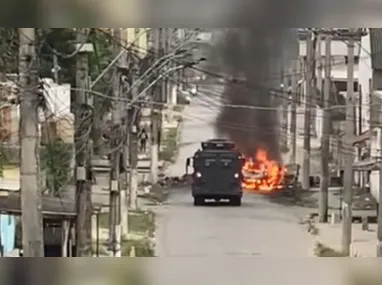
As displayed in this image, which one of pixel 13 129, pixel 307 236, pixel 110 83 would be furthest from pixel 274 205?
pixel 13 129

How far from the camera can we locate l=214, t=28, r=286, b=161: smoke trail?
126cm

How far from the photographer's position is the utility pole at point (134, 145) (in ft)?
4.15

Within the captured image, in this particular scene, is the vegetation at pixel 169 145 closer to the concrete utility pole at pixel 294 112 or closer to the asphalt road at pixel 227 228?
the asphalt road at pixel 227 228

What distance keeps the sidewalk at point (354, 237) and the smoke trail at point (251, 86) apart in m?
0.16

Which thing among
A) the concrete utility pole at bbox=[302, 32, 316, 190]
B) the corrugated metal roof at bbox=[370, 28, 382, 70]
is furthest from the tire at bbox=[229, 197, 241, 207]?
the corrugated metal roof at bbox=[370, 28, 382, 70]

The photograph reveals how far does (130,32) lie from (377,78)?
46cm

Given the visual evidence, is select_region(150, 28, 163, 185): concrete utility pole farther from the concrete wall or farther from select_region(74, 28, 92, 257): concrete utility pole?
the concrete wall

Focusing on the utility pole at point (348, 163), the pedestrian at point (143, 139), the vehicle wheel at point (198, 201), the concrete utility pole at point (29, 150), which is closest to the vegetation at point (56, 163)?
the concrete utility pole at point (29, 150)

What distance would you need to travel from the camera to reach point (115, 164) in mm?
1286

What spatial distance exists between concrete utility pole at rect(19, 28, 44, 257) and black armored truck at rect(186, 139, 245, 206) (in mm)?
287

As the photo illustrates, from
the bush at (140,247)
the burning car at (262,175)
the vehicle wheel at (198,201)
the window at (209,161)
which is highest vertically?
the window at (209,161)

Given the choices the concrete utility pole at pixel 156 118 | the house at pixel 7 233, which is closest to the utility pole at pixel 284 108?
the concrete utility pole at pixel 156 118

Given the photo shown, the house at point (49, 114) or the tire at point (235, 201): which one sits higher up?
the house at point (49, 114)
